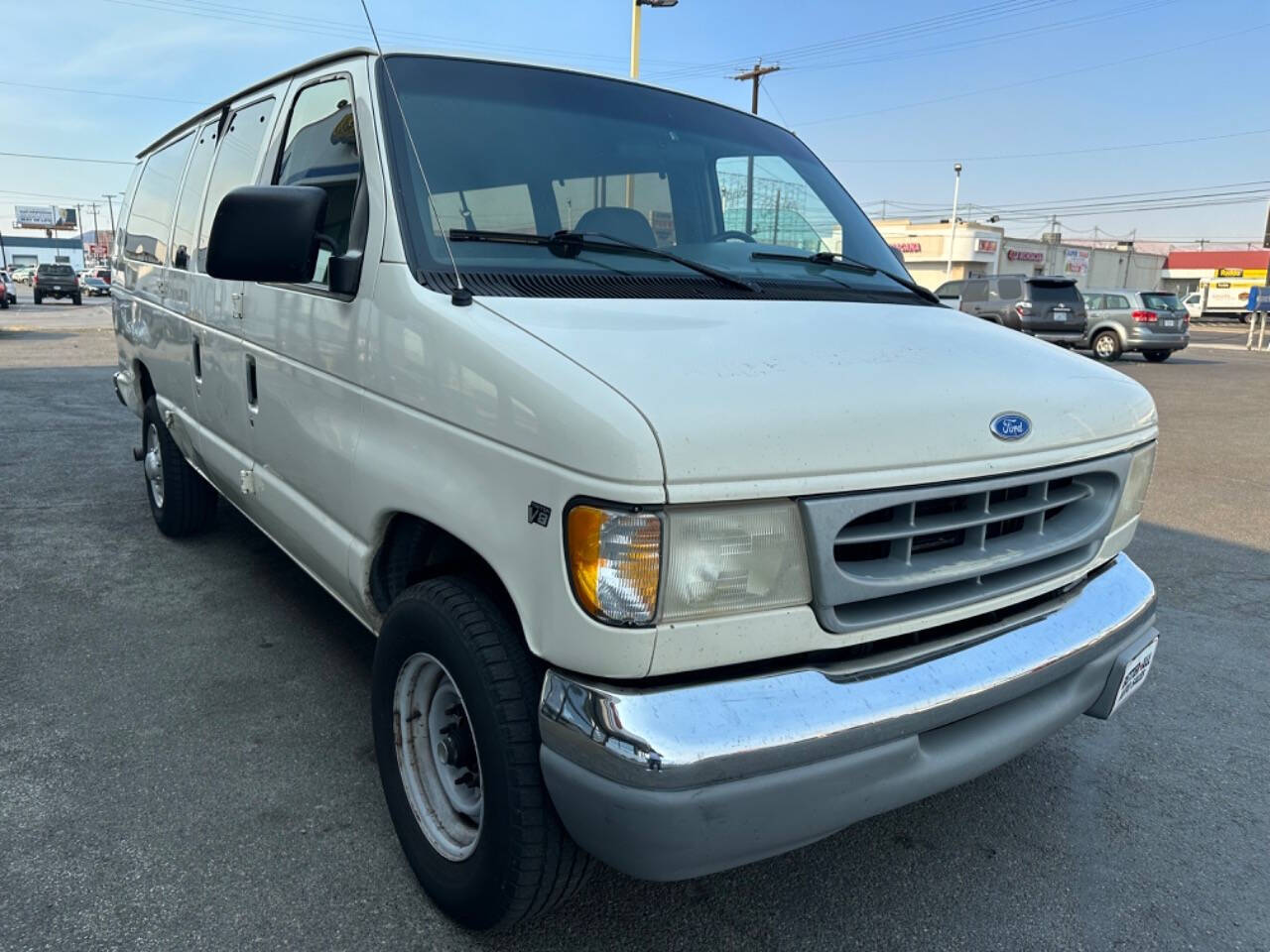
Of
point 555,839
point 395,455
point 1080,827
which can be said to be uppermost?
point 395,455

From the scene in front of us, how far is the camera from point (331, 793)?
2736mm

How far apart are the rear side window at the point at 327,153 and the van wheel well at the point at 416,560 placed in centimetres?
83

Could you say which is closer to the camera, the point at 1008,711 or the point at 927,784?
the point at 927,784

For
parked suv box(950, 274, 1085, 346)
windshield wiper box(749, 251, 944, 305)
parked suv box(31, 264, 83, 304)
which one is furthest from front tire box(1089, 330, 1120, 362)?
parked suv box(31, 264, 83, 304)

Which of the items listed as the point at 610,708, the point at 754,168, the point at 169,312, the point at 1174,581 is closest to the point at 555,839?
the point at 610,708

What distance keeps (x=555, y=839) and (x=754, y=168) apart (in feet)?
8.22

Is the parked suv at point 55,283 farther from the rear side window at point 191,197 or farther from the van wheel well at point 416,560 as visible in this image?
the van wheel well at point 416,560

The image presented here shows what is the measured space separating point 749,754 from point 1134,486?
4.99 feet

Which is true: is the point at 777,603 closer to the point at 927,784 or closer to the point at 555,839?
the point at 927,784

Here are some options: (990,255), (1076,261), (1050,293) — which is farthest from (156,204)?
(1076,261)

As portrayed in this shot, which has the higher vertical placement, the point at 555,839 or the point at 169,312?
the point at 169,312

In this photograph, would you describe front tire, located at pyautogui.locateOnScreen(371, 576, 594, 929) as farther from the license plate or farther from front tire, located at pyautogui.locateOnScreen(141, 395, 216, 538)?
front tire, located at pyautogui.locateOnScreen(141, 395, 216, 538)

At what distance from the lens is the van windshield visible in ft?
7.75

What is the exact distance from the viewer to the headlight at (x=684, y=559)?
1647 mm
